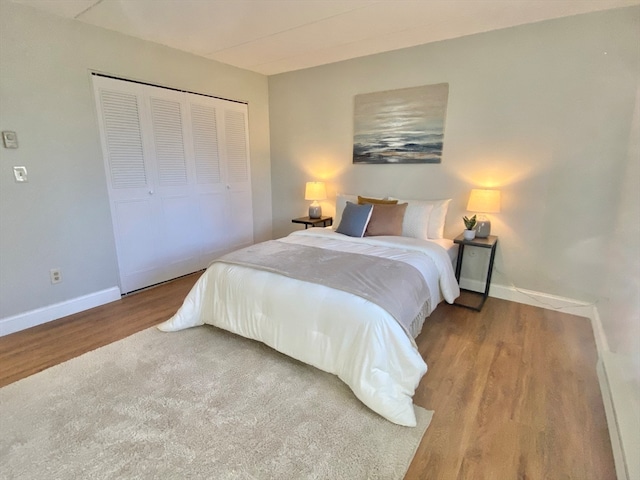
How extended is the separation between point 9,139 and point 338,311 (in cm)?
272

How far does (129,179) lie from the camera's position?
3.12m

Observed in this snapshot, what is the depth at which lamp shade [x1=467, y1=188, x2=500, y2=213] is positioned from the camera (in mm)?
2857

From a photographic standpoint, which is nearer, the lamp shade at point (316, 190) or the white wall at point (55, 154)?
the white wall at point (55, 154)

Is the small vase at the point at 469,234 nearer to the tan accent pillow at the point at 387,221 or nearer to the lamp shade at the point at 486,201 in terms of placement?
the lamp shade at the point at 486,201

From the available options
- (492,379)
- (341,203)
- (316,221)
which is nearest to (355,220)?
(341,203)

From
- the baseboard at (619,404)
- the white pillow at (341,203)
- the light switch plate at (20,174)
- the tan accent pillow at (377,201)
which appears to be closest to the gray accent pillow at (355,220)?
the tan accent pillow at (377,201)

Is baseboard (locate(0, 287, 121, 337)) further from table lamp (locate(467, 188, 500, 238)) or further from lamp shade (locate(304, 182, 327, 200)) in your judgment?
table lamp (locate(467, 188, 500, 238))

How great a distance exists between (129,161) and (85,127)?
43 centimetres

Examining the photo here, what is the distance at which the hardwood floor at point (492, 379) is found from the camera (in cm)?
143

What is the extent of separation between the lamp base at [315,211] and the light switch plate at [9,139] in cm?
279

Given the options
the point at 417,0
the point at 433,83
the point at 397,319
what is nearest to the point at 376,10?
the point at 417,0

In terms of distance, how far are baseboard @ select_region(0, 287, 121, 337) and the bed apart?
1.02 m

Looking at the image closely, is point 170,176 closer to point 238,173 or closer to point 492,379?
point 238,173

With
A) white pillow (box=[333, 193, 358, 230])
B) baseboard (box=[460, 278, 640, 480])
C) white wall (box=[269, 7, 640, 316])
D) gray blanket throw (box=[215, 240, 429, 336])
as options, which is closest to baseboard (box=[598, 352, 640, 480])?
baseboard (box=[460, 278, 640, 480])
